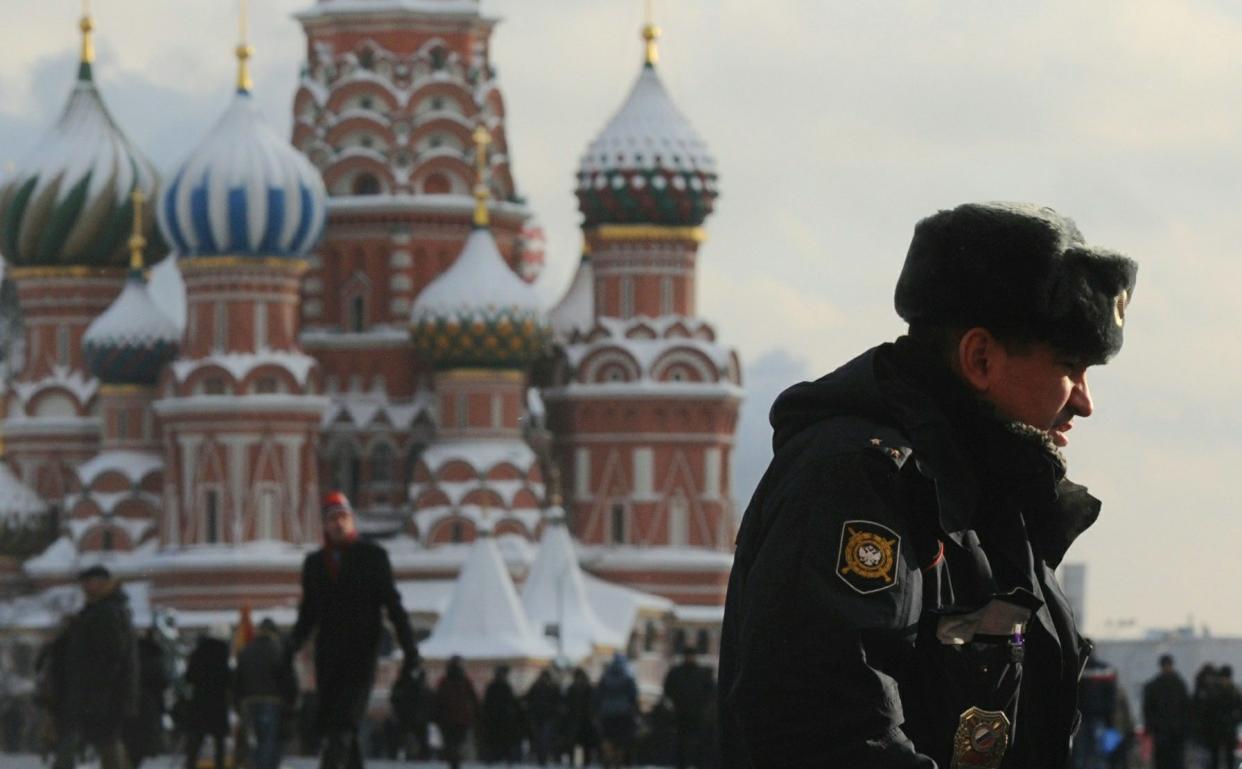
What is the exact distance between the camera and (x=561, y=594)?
5228 cm

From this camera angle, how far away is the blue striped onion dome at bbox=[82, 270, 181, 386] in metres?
56.4

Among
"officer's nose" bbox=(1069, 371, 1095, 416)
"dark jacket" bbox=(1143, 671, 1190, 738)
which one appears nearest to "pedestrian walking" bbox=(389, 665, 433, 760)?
"dark jacket" bbox=(1143, 671, 1190, 738)

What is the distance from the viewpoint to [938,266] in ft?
12.9

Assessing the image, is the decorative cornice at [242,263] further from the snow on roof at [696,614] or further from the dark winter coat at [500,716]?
the dark winter coat at [500,716]

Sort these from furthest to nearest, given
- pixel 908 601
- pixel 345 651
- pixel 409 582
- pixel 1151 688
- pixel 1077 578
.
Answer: pixel 409 582 < pixel 1077 578 < pixel 1151 688 < pixel 345 651 < pixel 908 601

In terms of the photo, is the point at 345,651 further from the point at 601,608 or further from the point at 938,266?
the point at 601,608

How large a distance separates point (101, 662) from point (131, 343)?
42487 mm

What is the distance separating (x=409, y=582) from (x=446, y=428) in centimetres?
221

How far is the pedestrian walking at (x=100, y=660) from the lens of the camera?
45.9 feet

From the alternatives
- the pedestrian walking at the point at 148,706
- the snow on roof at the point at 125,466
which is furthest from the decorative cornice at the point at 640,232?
the pedestrian walking at the point at 148,706

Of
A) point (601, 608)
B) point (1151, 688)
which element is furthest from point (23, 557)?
point (1151, 688)

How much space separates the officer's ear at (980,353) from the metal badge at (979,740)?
34 cm

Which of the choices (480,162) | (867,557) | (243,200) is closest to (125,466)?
(243,200)

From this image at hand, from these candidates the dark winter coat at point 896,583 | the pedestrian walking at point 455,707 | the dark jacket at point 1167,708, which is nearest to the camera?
the dark winter coat at point 896,583
